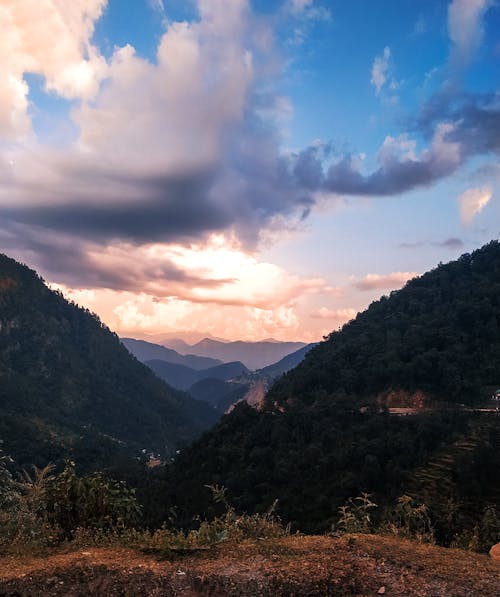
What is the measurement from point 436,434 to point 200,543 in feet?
167

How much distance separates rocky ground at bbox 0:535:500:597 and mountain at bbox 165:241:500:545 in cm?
1291

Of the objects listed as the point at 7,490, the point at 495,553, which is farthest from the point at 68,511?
the point at 495,553

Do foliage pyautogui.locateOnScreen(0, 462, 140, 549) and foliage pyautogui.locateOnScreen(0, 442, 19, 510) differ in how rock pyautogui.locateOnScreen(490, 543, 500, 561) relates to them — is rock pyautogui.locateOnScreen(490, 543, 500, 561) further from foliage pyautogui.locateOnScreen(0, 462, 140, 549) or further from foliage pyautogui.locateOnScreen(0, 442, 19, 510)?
foliage pyautogui.locateOnScreen(0, 442, 19, 510)

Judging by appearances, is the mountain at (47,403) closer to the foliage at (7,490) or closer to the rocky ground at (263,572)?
the foliage at (7,490)

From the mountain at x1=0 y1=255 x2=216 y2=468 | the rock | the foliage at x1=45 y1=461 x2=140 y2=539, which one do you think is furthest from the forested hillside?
the mountain at x1=0 y1=255 x2=216 y2=468

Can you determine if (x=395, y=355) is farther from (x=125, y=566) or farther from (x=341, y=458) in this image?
(x=125, y=566)

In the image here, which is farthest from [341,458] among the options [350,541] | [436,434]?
[350,541]

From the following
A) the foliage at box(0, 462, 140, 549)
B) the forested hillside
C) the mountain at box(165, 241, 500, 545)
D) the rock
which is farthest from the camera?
the forested hillside

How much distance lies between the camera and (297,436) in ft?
216

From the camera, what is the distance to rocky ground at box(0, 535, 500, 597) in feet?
28.2

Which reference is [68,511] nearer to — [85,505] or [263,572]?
[85,505]

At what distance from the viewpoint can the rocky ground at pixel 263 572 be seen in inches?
339

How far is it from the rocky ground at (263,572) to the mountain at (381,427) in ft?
42.4

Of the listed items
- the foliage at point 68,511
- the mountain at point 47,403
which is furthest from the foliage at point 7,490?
the mountain at point 47,403
